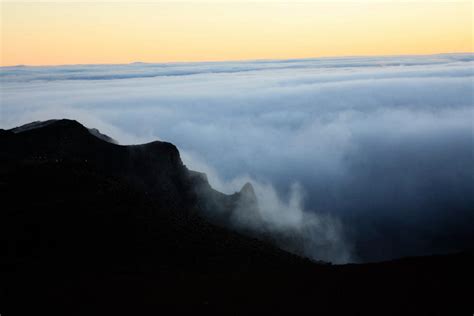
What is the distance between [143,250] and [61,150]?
85.1 feet

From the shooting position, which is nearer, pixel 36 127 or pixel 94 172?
pixel 94 172

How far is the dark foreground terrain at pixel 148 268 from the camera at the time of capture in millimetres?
22859

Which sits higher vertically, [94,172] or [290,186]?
[94,172]

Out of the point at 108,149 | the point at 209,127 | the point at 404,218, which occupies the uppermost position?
the point at 108,149

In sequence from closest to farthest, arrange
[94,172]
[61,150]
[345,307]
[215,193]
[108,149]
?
[345,307], [94,172], [61,150], [108,149], [215,193]

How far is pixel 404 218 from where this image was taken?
462ft

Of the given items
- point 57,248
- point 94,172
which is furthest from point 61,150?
point 57,248

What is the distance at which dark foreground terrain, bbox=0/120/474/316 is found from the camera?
2286 centimetres

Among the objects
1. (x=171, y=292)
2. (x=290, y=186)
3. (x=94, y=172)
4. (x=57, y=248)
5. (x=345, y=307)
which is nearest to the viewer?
(x=345, y=307)

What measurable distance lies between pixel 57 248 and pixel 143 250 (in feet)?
15.2

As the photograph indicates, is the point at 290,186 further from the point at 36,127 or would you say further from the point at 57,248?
the point at 57,248

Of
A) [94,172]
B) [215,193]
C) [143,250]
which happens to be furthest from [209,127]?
[143,250]

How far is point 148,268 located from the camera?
28.8m

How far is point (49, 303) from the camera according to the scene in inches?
918
